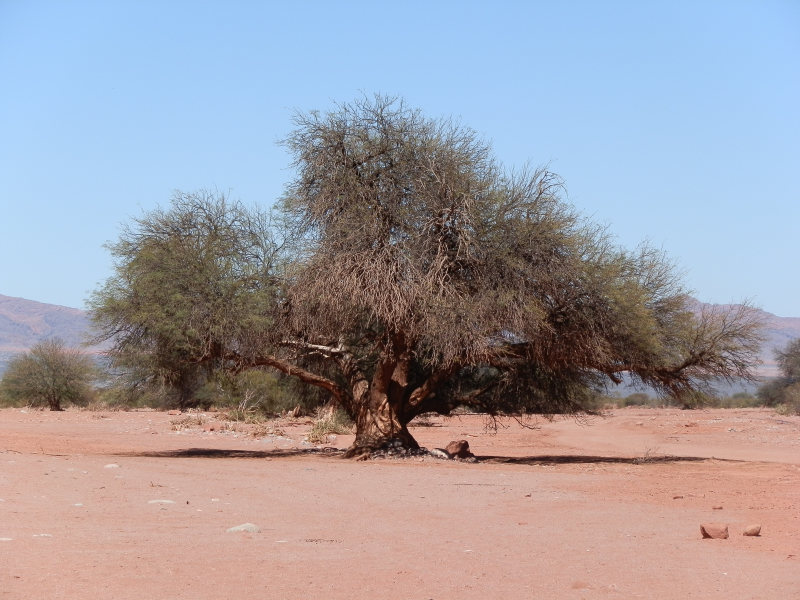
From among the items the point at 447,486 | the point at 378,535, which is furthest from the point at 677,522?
the point at 447,486

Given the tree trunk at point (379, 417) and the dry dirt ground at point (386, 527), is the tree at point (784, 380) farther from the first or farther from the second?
the tree trunk at point (379, 417)

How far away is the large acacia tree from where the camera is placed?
1981 centimetres

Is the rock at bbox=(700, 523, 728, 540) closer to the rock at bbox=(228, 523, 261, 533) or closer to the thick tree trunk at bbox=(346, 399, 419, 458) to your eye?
the rock at bbox=(228, 523, 261, 533)

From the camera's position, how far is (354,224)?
66.7 ft

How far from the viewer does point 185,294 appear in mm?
21328

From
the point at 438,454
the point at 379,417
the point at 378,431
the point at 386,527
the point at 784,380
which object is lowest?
the point at 386,527

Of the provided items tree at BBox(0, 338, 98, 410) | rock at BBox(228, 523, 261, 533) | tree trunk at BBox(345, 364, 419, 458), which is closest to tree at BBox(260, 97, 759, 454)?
tree trunk at BBox(345, 364, 419, 458)

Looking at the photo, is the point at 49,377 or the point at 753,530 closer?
the point at 753,530

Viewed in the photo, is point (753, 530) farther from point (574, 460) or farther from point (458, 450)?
point (574, 460)

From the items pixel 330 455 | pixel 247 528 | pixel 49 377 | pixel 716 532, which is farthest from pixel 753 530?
pixel 49 377

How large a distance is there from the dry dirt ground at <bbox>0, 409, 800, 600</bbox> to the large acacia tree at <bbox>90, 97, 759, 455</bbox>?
251 cm

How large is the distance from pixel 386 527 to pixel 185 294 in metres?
11.4

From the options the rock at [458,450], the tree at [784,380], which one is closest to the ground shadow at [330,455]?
the rock at [458,450]

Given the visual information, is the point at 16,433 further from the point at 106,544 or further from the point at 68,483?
the point at 106,544
